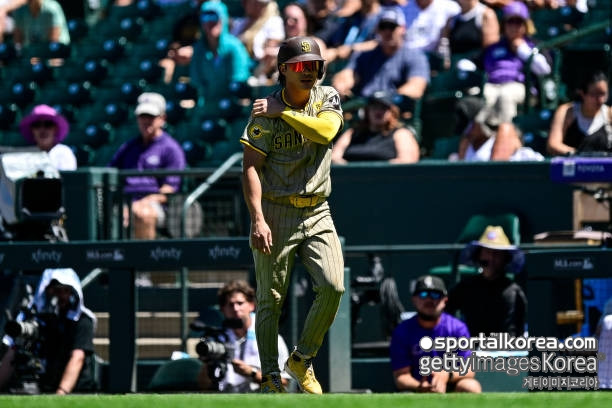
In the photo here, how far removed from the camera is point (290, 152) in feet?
24.2

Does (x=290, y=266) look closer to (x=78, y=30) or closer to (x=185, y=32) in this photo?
(x=185, y=32)

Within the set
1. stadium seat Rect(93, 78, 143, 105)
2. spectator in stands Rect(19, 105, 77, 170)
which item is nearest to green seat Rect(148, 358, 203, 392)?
spectator in stands Rect(19, 105, 77, 170)

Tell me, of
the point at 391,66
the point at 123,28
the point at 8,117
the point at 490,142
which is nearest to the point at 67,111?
the point at 8,117

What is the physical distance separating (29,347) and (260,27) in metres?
6.10

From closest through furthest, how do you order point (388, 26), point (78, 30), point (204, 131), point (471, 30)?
1. point (388, 26)
2. point (471, 30)
3. point (204, 131)
4. point (78, 30)

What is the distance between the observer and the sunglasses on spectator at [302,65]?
716 cm

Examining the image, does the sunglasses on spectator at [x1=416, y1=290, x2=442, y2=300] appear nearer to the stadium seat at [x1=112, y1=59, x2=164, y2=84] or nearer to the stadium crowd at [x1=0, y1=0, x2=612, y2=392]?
the stadium crowd at [x1=0, y1=0, x2=612, y2=392]

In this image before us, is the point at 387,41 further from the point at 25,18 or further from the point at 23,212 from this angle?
the point at 25,18

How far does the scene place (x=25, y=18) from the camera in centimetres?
1747

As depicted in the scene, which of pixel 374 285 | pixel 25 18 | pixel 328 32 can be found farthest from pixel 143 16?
pixel 374 285

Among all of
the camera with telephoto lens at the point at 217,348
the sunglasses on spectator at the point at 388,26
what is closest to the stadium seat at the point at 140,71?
the sunglasses on spectator at the point at 388,26

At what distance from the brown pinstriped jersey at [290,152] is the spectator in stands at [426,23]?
21.6 ft

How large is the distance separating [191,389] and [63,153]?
3.14 metres

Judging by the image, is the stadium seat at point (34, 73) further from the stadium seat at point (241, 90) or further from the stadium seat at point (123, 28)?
the stadium seat at point (241, 90)
